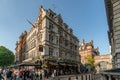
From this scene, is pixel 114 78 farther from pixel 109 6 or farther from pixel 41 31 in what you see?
pixel 41 31

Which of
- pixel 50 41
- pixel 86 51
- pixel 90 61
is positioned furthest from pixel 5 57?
pixel 86 51

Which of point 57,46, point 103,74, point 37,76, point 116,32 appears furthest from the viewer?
point 57,46

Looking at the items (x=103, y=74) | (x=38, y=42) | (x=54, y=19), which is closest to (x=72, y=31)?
(x=54, y=19)

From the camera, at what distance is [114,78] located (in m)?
3.57

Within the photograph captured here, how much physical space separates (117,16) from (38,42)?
1508 inches

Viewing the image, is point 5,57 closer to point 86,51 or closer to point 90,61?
point 90,61

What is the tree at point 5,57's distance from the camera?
73.3 meters

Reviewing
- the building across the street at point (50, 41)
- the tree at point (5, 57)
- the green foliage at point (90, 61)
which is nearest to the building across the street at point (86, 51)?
the green foliage at point (90, 61)

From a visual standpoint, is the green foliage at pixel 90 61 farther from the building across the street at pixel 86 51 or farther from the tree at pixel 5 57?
the tree at pixel 5 57

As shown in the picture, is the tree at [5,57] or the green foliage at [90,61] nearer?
the tree at [5,57]

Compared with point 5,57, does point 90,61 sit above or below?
below

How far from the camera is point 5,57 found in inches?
2936

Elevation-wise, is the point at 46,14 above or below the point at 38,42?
above

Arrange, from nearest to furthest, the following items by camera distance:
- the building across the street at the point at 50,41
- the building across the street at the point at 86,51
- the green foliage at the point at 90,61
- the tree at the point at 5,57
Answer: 1. the building across the street at the point at 50,41
2. the tree at the point at 5,57
3. the green foliage at the point at 90,61
4. the building across the street at the point at 86,51
